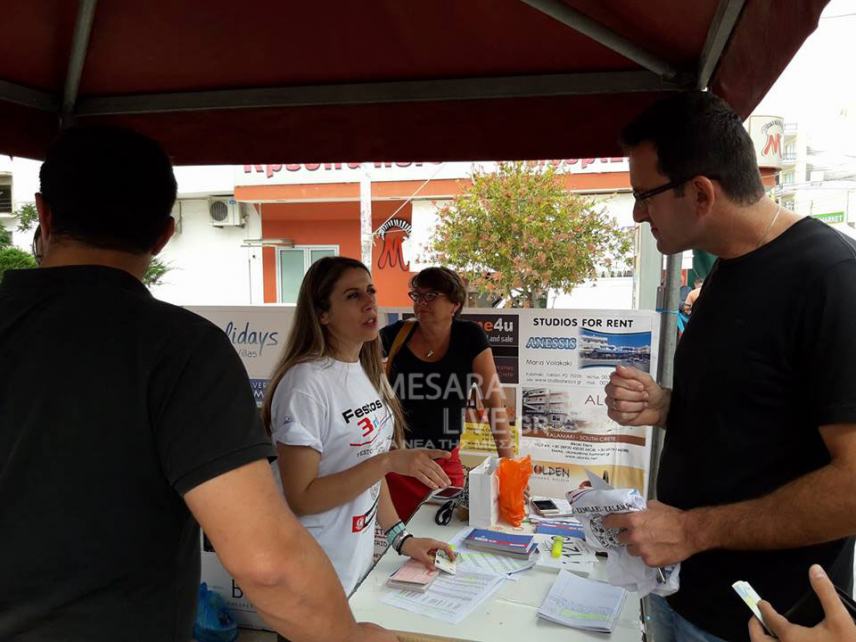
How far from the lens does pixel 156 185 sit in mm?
933

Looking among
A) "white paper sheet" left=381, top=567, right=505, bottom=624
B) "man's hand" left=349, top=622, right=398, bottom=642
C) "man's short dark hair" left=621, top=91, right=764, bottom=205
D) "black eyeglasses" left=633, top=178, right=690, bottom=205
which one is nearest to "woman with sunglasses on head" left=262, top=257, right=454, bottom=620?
"white paper sheet" left=381, top=567, right=505, bottom=624

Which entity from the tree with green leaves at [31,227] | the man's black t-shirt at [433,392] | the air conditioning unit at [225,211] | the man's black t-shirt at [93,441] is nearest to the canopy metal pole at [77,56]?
the man's black t-shirt at [93,441]

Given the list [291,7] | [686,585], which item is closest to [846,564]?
[686,585]


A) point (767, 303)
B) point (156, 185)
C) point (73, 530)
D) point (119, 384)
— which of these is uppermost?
point (156, 185)

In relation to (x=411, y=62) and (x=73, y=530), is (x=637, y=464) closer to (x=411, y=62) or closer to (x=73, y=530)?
(x=411, y=62)

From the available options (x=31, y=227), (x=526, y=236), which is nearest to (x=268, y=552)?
(x=526, y=236)

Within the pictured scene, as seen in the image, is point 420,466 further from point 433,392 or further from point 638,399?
point 433,392

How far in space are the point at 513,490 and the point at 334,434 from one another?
706 millimetres

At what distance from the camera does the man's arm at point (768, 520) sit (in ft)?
3.29

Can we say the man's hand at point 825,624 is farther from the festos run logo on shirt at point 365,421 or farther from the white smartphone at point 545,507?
the white smartphone at point 545,507

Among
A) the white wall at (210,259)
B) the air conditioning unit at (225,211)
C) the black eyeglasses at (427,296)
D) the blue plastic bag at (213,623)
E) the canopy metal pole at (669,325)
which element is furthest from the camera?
the white wall at (210,259)

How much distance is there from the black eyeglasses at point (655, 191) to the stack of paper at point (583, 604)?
1044 mm

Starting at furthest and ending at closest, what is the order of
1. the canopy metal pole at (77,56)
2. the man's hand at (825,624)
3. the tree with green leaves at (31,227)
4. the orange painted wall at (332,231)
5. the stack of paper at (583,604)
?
the orange painted wall at (332,231), the tree with green leaves at (31,227), the canopy metal pole at (77,56), the stack of paper at (583,604), the man's hand at (825,624)

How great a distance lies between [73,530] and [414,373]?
2368 mm
